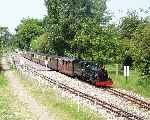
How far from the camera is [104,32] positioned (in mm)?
48156

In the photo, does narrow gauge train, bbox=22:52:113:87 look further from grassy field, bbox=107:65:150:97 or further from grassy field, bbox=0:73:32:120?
grassy field, bbox=0:73:32:120

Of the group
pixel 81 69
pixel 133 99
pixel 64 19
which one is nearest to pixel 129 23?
pixel 64 19

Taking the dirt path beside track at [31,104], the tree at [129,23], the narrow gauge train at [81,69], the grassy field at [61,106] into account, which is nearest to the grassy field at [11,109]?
the dirt path beside track at [31,104]

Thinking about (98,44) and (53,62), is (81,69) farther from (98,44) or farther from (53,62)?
(53,62)

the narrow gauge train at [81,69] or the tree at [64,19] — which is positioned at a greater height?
the tree at [64,19]

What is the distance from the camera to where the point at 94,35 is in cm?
4725

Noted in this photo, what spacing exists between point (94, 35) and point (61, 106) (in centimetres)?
2403

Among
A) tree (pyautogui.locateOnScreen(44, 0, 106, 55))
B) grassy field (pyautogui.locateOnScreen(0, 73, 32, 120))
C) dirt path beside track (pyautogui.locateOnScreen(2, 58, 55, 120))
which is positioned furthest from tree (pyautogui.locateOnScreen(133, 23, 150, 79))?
tree (pyautogui.locateOnScreen(44, 0, 106, 55))

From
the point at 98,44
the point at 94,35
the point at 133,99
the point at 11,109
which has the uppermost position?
the point at 94,35

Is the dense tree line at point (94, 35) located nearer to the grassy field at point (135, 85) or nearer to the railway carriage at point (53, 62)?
the grassy field at point (135, 85)

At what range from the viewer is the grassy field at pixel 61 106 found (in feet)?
67.8

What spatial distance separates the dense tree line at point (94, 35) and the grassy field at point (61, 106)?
898 centimetres

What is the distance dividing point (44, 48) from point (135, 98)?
2393 inches

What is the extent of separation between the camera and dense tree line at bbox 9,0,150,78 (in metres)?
36.1
